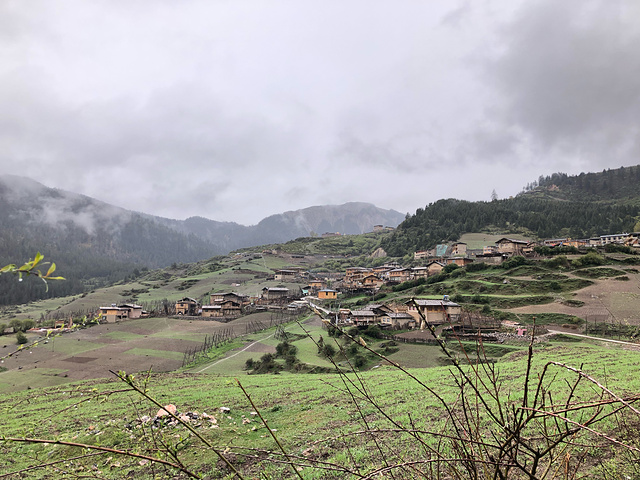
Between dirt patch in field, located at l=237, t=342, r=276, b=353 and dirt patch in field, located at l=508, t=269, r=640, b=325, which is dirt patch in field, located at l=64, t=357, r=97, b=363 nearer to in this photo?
dirt patch in field, located at l=237, t=342, r=276, b=353

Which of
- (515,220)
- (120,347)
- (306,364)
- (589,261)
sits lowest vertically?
(120,347)

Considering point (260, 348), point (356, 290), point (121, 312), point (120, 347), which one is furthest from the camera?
point (356, 290)

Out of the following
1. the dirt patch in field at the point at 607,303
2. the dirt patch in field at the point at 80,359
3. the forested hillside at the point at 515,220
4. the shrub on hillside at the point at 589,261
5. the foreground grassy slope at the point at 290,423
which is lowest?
the dirt patch in field at the point at 80,359

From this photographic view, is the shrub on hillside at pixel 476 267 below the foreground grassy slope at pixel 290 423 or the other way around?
the other way around

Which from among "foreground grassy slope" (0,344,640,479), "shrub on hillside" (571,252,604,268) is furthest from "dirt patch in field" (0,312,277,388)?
"shrub on hillside" (571,252,604,268)

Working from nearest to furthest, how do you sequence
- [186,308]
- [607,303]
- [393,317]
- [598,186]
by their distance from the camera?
[607,303]
[393,317]
[186,308]
[598,186]

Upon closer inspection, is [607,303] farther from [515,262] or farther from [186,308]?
[186,308]

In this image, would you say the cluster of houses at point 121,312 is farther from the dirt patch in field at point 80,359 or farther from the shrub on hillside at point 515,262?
the shrub on hillside at point 515,262

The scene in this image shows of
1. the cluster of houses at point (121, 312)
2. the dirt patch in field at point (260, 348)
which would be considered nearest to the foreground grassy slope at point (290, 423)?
the dirt patch in field at point (260, 348)

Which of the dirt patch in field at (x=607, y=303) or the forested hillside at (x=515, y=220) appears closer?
the dirt patch in field at (x=607, y=303)

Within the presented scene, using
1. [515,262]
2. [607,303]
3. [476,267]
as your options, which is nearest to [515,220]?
[476,267]

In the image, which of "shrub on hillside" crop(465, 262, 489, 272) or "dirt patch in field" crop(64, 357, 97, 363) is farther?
"shrub on hillside" crop(465, 262, 489, 272)

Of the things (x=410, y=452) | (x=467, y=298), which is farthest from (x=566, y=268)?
(x=410, y=452)

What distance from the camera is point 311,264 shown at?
119 metres
